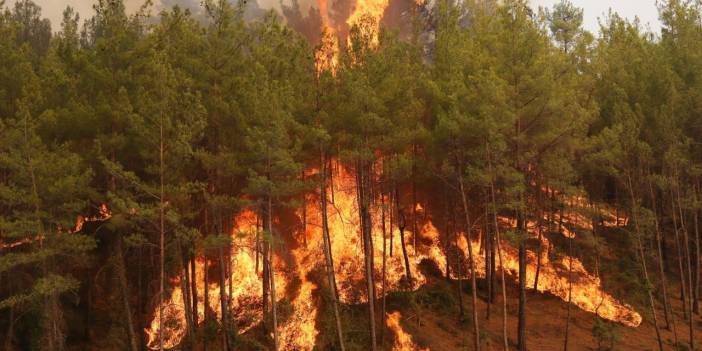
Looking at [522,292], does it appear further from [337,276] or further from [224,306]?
[224,306]

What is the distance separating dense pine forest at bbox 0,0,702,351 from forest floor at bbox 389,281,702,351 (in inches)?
5.5

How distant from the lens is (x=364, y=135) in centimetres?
1803

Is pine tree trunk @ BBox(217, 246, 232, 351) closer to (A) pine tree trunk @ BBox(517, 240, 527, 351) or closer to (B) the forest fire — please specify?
(B) the forest fire

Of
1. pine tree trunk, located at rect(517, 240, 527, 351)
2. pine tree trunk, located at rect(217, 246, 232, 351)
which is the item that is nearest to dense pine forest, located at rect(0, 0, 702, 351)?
pine tree trunk, located at rect(517, 240, 527, 351)

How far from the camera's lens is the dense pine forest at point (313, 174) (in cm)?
1470

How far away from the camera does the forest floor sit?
2139cm

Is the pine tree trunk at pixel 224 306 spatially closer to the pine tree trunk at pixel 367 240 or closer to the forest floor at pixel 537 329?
the pine tree trunk at pixel 367 240

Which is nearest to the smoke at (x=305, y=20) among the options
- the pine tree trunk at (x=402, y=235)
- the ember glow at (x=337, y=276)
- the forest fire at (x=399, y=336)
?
the ember glow at (x=337, y=276)

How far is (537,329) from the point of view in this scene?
23516mm

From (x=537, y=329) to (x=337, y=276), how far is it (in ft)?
32.6

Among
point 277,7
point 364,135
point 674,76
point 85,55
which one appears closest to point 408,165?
point 364,135

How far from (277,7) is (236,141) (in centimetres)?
2898

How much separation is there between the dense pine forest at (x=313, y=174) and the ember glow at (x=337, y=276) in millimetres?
111

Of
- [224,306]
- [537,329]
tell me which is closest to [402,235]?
[537,329]
